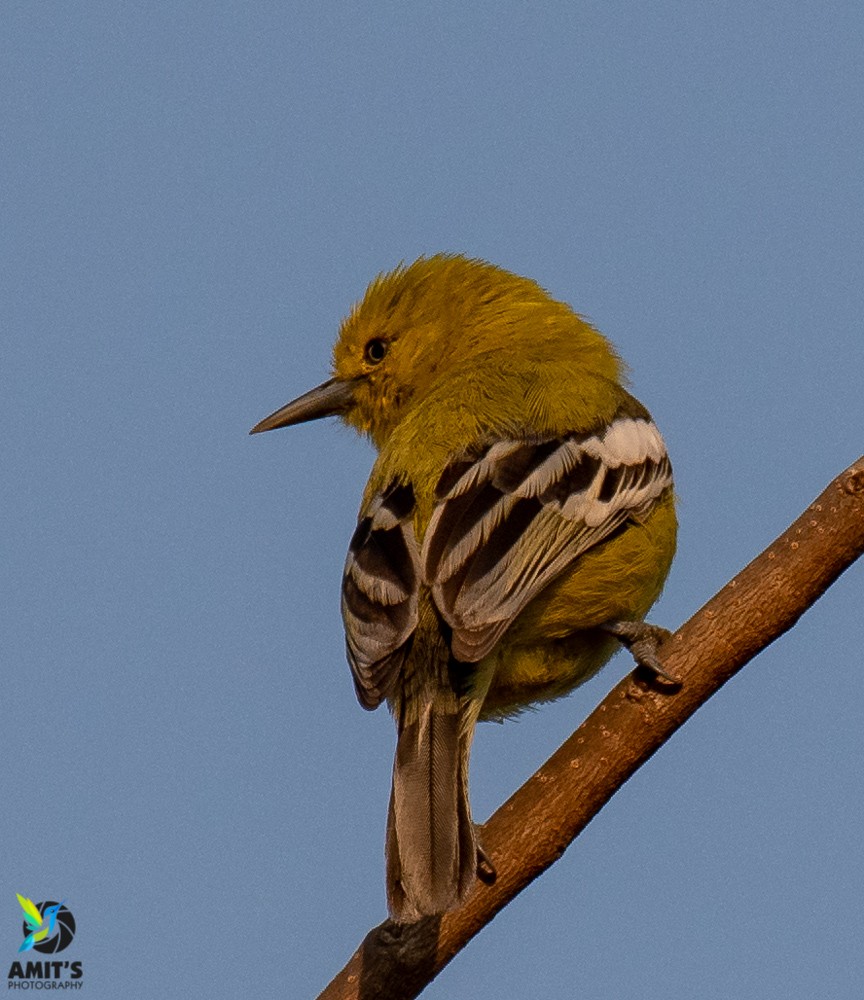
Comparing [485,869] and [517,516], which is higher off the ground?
[517,516]

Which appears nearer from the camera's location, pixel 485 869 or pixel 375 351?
pixel 485 869

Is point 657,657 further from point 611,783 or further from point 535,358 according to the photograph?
point 535,358

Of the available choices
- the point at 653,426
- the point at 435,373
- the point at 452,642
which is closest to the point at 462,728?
the point at 452,642

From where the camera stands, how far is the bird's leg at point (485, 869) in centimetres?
462

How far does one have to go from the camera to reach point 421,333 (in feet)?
25.3

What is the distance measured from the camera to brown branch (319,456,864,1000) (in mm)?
4504

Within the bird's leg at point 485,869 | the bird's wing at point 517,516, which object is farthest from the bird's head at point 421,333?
the bird's leg at point 485,869

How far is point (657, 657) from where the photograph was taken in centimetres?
475

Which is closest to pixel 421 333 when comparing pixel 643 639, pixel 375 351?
pixel 375 351

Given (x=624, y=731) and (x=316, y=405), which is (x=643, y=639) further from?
(x=316, y=405)

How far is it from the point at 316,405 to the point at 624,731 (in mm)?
3741

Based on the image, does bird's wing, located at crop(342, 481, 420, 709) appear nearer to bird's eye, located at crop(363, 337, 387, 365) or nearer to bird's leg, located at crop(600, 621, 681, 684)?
bird's leg, located at crop(600, 621, 681, 684)

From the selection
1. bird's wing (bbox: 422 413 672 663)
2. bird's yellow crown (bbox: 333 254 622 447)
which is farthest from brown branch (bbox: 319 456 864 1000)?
bird's yellow crown (bbox: 333 254 622 447)

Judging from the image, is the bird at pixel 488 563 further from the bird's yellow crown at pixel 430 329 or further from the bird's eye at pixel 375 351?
the bird's eye at pixel 375 351
